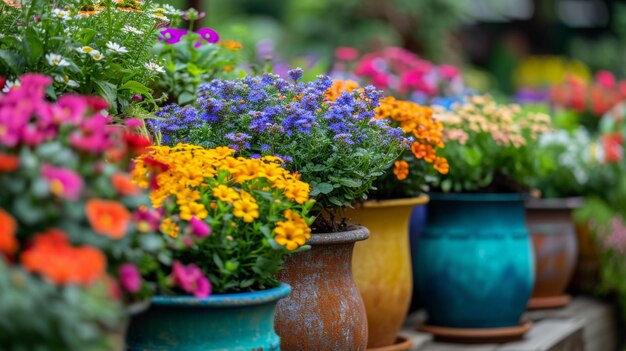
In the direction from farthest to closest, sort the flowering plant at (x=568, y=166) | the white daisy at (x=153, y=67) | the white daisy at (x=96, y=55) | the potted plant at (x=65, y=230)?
the flowering plant at (x=568, y=166) → the white daisy at (x=153, y=67) → the white daisy at (x=96, y=55) → the potted plant at (x=65, y=230)

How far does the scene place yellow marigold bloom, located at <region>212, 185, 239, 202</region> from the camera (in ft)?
6.45

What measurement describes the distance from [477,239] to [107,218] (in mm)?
2437

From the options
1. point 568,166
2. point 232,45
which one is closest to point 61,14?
point 232,45

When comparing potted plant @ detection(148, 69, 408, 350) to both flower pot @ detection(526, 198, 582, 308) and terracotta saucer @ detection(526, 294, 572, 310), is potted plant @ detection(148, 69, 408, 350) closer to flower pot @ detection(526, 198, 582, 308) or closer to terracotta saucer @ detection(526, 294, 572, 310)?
flower pot @ detection(526, 198, 582, 308)

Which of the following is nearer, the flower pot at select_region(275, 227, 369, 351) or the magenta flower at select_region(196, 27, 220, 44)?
the flower pot at select_region(275, 227, 369, 351)

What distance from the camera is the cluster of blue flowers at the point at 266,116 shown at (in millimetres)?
2387

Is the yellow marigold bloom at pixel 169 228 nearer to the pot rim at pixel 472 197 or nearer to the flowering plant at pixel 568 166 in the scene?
the pot rim at pixel 472 197

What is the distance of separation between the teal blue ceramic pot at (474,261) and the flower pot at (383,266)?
0.50 metres

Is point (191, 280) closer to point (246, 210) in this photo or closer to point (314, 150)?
point (246, 210)

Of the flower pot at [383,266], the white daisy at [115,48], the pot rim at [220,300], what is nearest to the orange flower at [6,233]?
the pot rim at [220,300]

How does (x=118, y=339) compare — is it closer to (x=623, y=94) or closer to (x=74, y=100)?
(x=74, y=100)

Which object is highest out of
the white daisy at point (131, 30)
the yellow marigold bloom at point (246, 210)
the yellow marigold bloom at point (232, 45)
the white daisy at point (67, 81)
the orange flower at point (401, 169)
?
the yellow marigold bloom at point (232, 45)

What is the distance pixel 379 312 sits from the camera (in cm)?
304

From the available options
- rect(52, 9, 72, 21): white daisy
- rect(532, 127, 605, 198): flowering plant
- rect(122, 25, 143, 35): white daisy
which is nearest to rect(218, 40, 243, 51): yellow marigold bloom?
rect(122, 25, 143, 35): white daisy
